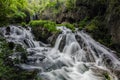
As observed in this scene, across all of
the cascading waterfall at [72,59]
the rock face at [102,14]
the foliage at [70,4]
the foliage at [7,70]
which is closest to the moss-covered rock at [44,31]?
the cascading waterfall at [72,59]

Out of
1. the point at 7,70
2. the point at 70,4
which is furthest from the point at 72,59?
the point at 70,4

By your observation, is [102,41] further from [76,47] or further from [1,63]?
[1,63]

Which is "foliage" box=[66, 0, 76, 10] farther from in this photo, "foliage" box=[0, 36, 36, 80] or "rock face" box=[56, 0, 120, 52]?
"foliage" box=[0, 36, 36, 80]

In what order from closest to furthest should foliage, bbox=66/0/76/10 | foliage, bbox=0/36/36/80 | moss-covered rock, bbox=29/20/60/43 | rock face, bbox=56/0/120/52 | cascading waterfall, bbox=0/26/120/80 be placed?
1. foliage, bbox=0/36/36/80
2. cascading waterfall, bbox=0/26/120/80
3. rock face, bbox=56/0/120/52
4. moss-covered rock, bbox=29/20/60/43
5. foliage, bbox=66/0/76/10

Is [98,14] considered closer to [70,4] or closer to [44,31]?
[70,4]

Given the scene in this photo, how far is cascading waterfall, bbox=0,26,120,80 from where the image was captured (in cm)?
779

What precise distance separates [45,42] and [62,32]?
1499 mm

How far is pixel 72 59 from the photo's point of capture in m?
9.92

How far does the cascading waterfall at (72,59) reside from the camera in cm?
779

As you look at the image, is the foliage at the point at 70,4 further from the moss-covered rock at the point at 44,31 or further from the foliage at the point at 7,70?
the foliage at the point at 7,70

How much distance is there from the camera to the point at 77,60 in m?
10.0

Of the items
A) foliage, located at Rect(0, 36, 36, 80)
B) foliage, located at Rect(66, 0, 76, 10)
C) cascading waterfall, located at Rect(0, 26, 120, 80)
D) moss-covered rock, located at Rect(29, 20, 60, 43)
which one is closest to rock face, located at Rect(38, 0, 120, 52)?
foliage, located at Rect(66, 0, 76, 10)

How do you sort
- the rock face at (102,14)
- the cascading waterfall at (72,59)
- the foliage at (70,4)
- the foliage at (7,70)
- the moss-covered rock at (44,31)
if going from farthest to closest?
the foliage at (70,4) < the moss-covered rock at (44,31) < the rock face at (102,14) < the cascading waterfall at (72,59) < the foliage at (7,70)

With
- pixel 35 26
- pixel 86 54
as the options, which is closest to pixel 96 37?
pixel 86 54
